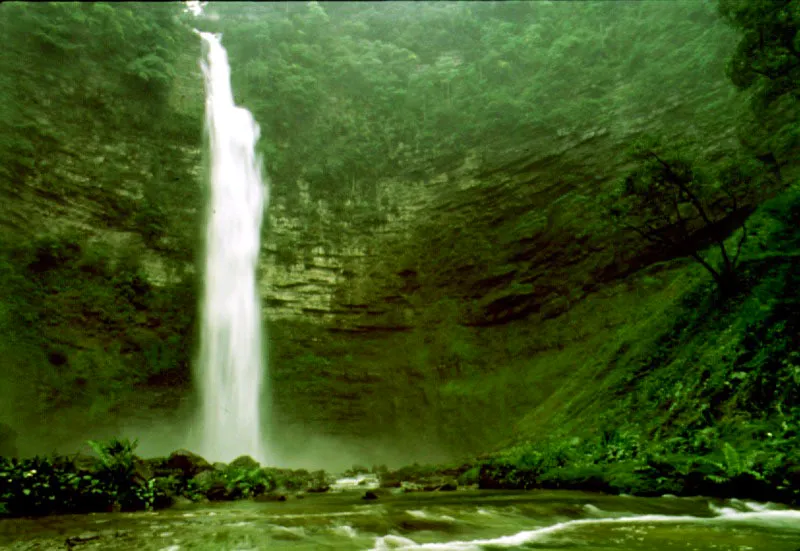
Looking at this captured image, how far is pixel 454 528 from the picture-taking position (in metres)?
5.15

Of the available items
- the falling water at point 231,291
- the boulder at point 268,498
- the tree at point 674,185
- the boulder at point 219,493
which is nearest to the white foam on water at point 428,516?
the boulder at point 268,498

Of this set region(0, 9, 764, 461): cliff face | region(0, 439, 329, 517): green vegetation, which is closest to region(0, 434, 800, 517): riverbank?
region(0, 439, 329, 517): green vegetation

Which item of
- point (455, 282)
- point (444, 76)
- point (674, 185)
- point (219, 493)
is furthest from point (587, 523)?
point (444, 76)

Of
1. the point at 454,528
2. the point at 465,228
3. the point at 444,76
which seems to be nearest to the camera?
the point at 454,528

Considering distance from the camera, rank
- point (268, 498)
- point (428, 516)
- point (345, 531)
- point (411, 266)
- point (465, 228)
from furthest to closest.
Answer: point (411, 266) < point (465, 228) < point (268, 498) < point (428, 516) < point (345, 531)

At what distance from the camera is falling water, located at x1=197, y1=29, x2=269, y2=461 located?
22.1m

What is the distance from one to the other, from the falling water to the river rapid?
15.6 m

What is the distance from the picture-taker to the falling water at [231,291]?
22.1 m

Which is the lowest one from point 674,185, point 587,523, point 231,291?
point 587,523

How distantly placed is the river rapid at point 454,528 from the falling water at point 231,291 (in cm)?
1559

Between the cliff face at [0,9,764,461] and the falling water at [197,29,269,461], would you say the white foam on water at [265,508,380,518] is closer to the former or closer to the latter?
the cliff face at [0,9,764,461]

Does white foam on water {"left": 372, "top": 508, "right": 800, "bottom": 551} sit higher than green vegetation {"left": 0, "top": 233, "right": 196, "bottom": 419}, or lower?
lower

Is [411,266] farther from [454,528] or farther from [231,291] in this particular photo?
[454,528]

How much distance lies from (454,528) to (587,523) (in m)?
1.24
